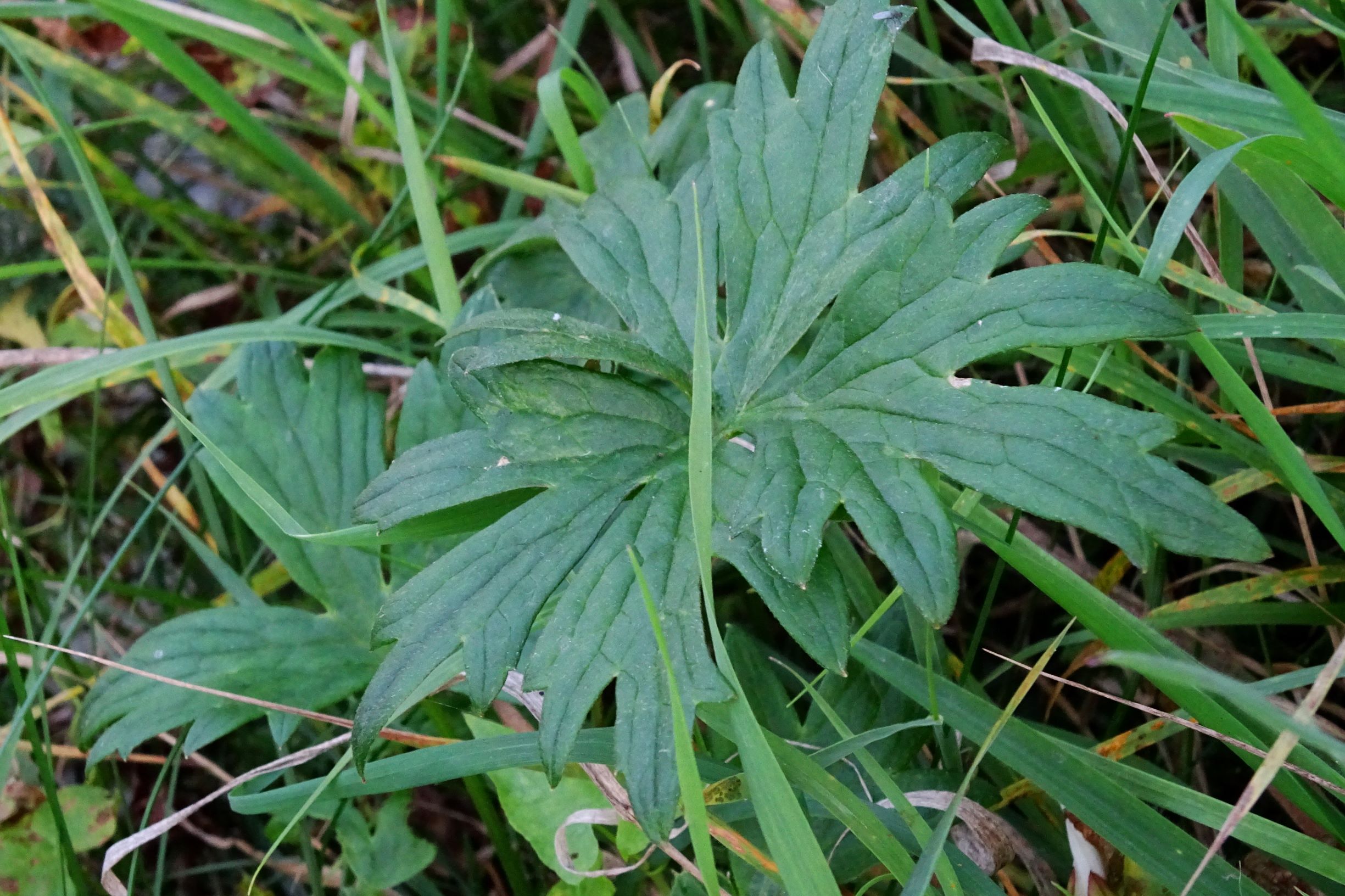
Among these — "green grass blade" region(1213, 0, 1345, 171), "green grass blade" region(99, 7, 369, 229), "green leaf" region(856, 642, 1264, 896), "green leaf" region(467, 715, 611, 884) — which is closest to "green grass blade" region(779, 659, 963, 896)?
"green leaf" region(856, 642, 1264, 896)

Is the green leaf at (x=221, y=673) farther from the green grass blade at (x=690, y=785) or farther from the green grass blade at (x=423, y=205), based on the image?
the green grass blade at (x=690, y=785)

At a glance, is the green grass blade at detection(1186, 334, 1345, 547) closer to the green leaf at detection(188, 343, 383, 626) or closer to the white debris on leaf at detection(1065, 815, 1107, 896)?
the white debris on leaf at detection(1065, 815, 1107, 896)

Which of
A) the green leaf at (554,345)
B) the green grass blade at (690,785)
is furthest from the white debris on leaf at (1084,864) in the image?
the green leaf at (554,345)

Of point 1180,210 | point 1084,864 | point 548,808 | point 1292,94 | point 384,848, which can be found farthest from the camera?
point 384,848

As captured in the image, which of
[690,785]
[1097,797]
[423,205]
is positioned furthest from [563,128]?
[1097,797]

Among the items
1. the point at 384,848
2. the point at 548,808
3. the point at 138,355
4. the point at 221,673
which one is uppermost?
the point at 138,355

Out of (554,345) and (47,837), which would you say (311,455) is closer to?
(554,345)

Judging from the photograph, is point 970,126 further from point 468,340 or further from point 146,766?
point 146,766
